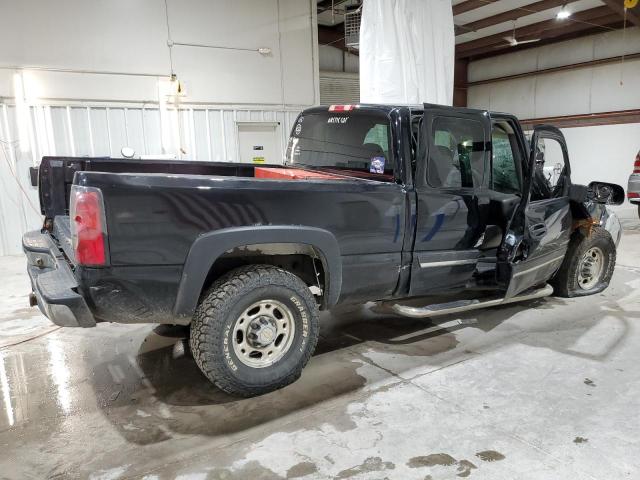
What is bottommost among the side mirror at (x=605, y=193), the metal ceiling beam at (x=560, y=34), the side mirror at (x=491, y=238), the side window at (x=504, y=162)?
the side mirror at (x=491, y=238)

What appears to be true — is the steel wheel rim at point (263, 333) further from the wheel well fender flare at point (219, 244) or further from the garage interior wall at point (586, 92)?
the garage interior wall at point (586, 92)

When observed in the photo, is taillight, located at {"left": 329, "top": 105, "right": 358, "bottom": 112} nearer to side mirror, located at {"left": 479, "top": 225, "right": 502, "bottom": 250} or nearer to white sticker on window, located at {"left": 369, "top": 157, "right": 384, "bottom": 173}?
white sticker on window, located at {"left": 369, "top": 157, "right": 384, "bottom": 173}

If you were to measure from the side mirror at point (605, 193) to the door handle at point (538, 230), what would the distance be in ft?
3.49

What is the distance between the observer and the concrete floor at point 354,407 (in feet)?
7.87

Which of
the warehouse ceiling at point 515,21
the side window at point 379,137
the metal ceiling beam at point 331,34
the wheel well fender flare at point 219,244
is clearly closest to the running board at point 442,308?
the wheel well fender flare at point 219,244

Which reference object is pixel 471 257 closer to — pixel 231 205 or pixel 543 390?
pixel 543 390

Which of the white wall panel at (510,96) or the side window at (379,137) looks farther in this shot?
the white wall panel at (510,96)

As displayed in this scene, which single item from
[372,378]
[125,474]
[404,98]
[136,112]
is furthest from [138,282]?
[136,112]

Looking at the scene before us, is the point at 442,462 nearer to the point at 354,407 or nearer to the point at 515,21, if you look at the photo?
the point at 354,407

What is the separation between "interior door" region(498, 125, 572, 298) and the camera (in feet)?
12.7

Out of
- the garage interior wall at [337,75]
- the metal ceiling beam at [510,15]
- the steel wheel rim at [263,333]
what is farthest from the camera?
the garage interior wall at [337,75]

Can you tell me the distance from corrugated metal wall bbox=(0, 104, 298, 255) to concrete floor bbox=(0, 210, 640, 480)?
15.6ft

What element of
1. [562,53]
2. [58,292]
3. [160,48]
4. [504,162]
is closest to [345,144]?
[504,162]

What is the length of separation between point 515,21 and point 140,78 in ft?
A: 31.7
